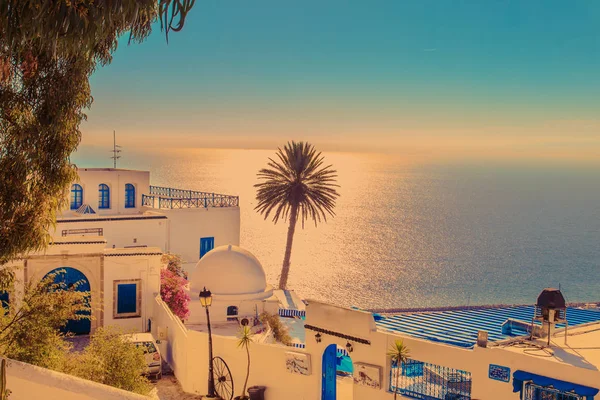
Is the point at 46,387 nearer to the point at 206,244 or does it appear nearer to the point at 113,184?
the point at 113,184

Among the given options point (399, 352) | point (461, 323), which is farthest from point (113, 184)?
point (399, 352)

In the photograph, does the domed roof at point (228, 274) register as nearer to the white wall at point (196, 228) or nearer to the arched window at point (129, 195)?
the white wall at point (196, 228)

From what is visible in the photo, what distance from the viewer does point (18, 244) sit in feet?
30.0

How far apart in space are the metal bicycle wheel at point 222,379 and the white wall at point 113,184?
719 inches

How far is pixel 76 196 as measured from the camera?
1278 inches

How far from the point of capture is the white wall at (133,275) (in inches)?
822

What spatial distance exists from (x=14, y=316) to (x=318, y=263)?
79700 millimetres

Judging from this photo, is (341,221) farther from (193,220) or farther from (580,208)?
(193,220)

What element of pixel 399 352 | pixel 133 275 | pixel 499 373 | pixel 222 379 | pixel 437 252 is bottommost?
pixel 437 252

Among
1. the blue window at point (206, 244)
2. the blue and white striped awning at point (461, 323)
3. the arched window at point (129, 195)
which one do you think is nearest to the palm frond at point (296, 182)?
the blue window at point (206, 244)

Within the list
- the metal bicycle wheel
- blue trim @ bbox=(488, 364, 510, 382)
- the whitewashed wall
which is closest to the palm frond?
the whitewashed wall

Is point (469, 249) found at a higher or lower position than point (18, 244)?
lower

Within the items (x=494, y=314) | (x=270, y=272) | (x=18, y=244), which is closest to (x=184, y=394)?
(x=18, y=244)

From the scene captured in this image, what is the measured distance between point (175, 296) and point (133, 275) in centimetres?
264
